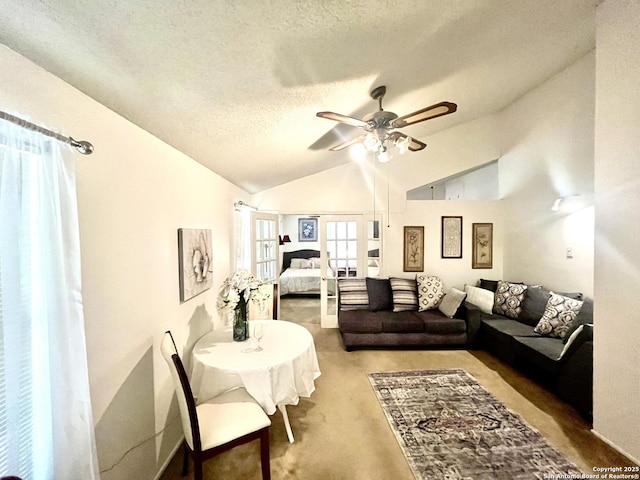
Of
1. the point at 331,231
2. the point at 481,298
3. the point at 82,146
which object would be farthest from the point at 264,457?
the point at 481,298

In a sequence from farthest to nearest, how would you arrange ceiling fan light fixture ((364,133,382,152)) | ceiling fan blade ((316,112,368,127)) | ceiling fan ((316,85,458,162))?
ceiling fan light fixture ((364,133,382,152)) < ceiling fan ((316,85,458,162)) < ceiling fan blade ((316,112,368,127))

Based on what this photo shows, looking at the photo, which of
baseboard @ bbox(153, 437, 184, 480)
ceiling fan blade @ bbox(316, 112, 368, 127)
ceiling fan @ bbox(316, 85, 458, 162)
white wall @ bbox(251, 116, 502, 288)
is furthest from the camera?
white wall @ bbox(251, 116, 502, 288)

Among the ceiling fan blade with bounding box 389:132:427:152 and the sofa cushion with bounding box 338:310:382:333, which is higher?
the ceiling fan blade with bounding box 389:132:427:152

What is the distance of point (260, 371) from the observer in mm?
1640

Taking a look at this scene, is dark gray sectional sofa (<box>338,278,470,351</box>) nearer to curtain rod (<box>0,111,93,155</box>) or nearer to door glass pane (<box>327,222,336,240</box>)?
door glass pane (<box>327,222,336,240</box>)

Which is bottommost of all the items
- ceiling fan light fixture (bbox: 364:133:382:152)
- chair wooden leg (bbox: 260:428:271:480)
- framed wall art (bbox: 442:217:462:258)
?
chair wooden leg (bbox: 260:428:271:480)

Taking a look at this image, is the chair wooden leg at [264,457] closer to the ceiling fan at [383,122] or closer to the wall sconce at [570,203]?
the ceiling fan at [383,122]

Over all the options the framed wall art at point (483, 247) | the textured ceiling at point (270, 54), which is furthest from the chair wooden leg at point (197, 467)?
the framed wall art at point (483, 247)

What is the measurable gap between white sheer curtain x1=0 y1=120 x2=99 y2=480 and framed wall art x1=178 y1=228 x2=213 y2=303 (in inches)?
37.6

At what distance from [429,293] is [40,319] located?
3.99m

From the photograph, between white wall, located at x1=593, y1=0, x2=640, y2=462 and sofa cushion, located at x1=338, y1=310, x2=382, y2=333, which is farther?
sofa cushion, located at x1=338, y1=310, x2=382, y2=333

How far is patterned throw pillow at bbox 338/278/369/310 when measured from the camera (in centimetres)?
399

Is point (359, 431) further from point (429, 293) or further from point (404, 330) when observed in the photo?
point (429, 293)

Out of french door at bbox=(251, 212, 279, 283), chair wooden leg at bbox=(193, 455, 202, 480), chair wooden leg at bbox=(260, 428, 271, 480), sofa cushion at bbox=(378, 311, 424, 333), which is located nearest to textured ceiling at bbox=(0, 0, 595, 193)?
french door at bbox=(251, 212, 279, 283)
